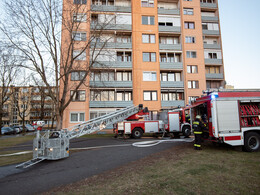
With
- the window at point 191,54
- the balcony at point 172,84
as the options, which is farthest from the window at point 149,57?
the window at point 191,54

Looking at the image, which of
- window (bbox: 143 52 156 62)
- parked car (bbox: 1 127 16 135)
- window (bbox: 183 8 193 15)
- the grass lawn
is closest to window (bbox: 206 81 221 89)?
window (bbox: 143 52 156 62)

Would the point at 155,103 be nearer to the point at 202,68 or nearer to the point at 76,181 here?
the point at 202,68

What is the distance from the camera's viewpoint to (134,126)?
51.0 ft

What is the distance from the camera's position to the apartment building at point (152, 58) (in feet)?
81.9

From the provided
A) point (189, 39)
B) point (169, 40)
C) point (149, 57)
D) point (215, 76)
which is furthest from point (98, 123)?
point (215, 76)

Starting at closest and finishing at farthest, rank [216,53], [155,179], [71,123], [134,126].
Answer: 1. [155,179]
2. [134,126]
3. [71,123]
4. [216,53]

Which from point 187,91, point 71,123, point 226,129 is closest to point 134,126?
point 226,129

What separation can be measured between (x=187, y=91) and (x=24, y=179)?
24.4 metres

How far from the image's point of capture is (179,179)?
4746mm

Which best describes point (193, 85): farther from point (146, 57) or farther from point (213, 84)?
point (146, 57)

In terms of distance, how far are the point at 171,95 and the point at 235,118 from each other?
62.1ft

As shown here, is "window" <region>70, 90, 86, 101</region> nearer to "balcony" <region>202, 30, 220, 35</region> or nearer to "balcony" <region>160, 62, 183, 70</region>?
"balcony" <region>160, 62, 183, 70</region>

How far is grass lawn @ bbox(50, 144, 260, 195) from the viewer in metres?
4.09

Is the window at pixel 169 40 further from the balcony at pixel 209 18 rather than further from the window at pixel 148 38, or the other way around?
the balcony at pixel 209 18
